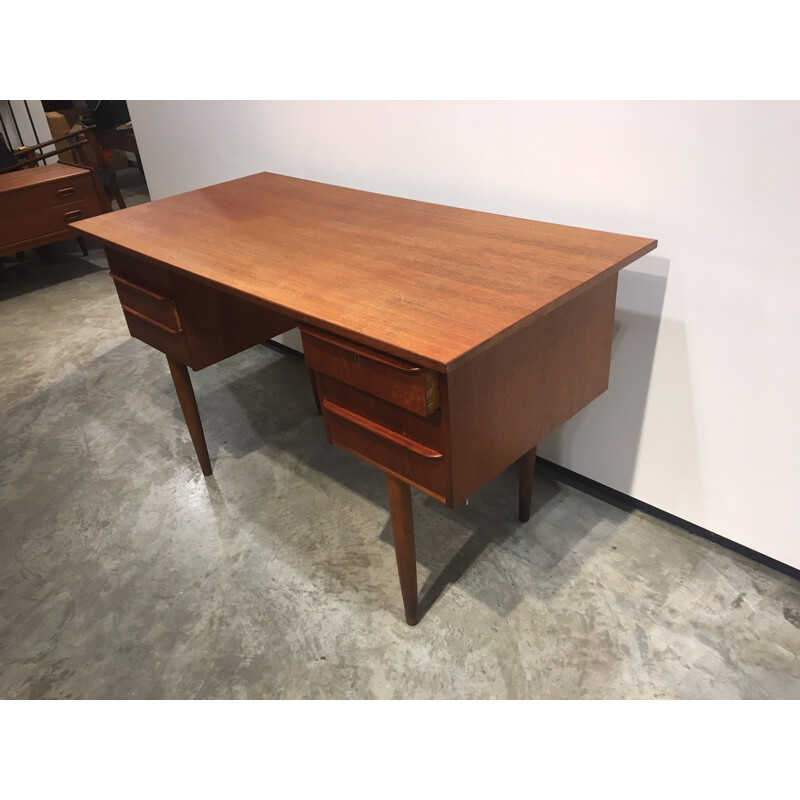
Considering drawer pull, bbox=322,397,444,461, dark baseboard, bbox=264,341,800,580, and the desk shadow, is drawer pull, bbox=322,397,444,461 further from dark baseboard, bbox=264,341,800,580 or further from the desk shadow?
the desk shadow

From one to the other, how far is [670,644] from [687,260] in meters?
0.81

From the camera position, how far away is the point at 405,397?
1.09 meters

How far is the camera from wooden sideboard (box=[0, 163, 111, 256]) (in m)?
3.34

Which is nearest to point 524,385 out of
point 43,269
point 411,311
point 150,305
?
point 411,311

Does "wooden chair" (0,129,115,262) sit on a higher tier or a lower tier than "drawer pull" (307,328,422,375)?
lower

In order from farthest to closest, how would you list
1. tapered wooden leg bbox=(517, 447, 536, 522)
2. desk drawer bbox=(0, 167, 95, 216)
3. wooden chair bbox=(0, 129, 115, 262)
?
wooden chair bbox=(0, 129, 115, 262), desk drawer bbox=(0, 167, 95, 216), tapered wooden leg bbox=(517, 447, 536, 522)

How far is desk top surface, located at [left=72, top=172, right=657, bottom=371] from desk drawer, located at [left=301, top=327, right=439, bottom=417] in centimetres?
4

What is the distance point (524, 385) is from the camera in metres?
1.23

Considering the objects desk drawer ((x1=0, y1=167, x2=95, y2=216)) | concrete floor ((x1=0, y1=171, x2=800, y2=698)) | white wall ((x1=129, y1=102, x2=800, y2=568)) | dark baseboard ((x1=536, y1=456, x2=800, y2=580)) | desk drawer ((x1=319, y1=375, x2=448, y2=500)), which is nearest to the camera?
desk drawer ((x1=319, y1=375, x2=448, y2=500))

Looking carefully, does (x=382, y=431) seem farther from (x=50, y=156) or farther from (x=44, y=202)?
(x=50, y=156)

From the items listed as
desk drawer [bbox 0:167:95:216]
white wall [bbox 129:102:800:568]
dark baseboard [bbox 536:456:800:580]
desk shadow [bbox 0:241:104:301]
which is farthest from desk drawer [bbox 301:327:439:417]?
desk shadow [bbox 0:241:104:301]

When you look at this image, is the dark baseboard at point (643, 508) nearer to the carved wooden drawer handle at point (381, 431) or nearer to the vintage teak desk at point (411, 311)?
the vintage teak desk at point (411, 311)
